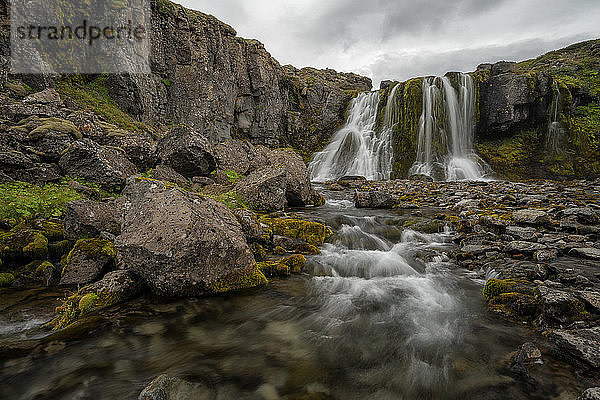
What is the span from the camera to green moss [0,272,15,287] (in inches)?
172

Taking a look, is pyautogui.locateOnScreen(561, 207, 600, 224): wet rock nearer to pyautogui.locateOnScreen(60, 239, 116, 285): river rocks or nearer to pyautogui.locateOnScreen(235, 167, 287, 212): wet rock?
pyautogui.locateOnScreen(235, 167, 287, 212): wet rock

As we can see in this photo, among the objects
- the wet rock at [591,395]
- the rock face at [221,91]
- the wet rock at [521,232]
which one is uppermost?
the rock face at [221,91]

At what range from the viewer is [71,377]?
2750mm

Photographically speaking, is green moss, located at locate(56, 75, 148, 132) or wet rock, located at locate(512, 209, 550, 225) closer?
wet rock, located at locate(512, 209, 550, 225)

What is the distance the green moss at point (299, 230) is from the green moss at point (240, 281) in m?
2.07

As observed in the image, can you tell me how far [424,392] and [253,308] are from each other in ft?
8.38

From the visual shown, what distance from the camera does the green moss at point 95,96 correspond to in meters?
15.1

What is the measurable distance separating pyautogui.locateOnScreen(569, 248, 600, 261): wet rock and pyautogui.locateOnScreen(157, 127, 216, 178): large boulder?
11.1 metres

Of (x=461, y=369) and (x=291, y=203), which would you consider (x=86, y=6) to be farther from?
(x=461, y=369)

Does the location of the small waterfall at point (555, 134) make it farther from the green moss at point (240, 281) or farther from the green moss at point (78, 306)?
the green moss at point (78, 306)

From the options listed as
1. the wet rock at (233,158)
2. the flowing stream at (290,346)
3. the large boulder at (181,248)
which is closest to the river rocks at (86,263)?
the flowing stream at (290,346)

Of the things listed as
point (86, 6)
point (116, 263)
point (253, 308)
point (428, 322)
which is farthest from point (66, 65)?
point (428, 322)

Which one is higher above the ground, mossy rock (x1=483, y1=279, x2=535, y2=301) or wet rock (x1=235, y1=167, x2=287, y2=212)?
wet rock (x1=235, y1=167, x2=287, y2=212)

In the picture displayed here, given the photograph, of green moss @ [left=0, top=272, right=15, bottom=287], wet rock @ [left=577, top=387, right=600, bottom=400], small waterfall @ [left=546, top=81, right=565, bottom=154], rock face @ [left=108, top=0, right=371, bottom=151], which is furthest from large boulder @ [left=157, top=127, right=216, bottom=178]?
small waterfall @ [left=546, top=81, right=565, bottom=154]
